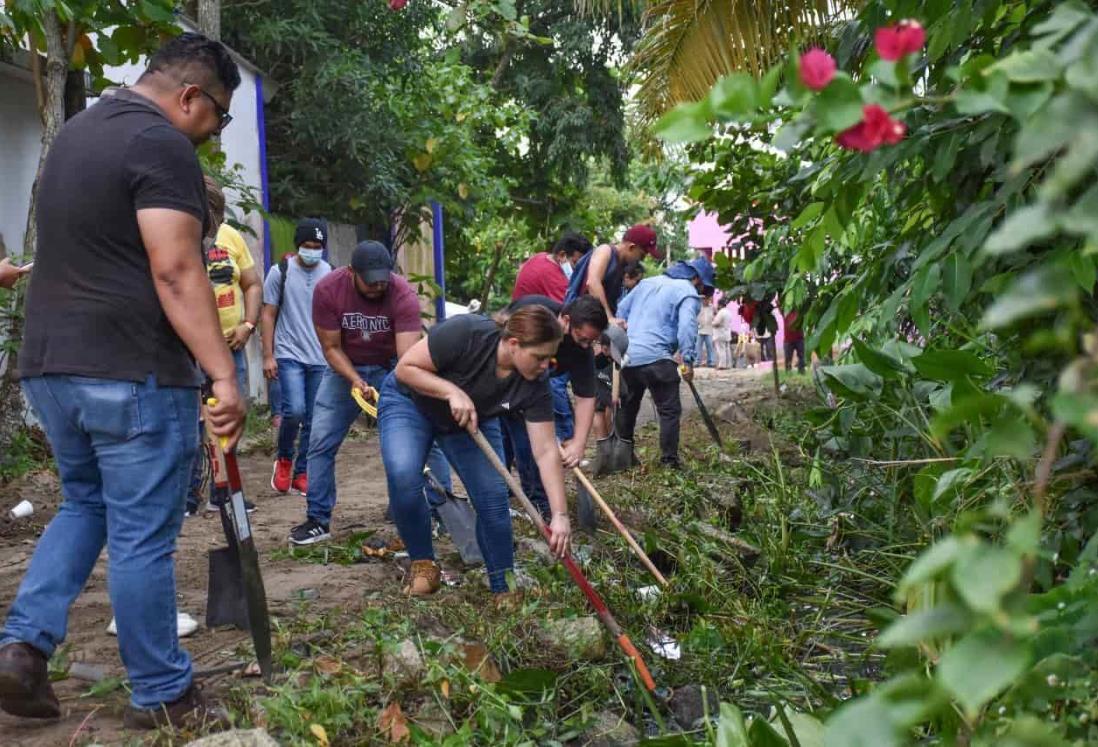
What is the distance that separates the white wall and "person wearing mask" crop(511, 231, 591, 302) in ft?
12.0

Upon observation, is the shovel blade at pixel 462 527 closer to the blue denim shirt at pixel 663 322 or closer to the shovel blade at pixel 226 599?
the shovel blade at pixel 226 599

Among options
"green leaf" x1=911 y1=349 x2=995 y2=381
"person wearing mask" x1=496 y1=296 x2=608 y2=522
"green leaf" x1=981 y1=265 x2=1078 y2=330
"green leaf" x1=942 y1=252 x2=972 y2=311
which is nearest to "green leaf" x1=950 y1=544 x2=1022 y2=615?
"green leaf" x1=981 y1=265 x2=1078 y2=330

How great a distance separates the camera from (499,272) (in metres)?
28.3

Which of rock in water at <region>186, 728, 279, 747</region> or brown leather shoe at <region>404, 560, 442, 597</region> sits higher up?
rock in water at <region>186, 728, 279, 747</region>

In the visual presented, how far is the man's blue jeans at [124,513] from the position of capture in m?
3.01

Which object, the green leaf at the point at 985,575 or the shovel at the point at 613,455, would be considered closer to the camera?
the green leaf at the point at 985,575

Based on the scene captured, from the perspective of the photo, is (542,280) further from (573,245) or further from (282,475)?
(282,475)

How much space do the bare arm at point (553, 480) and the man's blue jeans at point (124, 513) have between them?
1526 millimetres

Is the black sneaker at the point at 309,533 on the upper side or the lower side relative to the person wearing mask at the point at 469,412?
lower

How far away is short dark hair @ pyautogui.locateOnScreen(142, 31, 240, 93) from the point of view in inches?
126

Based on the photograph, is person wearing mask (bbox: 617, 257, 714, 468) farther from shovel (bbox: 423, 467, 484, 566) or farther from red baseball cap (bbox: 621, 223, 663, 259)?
shovel (bbox: 423, 467, 484, 566)

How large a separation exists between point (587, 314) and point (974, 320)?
2.53m

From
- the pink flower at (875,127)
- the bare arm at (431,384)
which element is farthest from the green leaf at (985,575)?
the bare arm at (431,384)

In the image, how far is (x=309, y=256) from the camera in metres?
7.26
